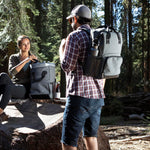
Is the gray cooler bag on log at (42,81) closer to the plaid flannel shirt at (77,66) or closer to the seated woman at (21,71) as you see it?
the seated woman at (21,71)

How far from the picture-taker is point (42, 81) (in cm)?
453

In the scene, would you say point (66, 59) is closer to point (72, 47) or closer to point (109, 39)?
point (72, 47)

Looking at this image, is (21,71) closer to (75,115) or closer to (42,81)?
(42,81)

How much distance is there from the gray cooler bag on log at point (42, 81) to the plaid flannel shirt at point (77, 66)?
2255mm

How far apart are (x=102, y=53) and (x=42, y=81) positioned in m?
2.53

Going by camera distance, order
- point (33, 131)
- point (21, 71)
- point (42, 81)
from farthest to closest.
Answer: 1. point (21, 71)
2. point (42, 81)
3. point (33, 131)

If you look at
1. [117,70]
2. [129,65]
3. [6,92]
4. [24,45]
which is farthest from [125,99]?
[117,70]

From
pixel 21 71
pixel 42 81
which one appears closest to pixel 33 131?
pixel 42 81

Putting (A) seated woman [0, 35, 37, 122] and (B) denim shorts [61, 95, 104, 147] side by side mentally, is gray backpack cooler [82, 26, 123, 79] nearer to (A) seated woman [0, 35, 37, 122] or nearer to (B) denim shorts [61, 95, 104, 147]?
(B) denim shorts [61, 95, 104, 147]

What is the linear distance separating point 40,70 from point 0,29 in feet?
12.6

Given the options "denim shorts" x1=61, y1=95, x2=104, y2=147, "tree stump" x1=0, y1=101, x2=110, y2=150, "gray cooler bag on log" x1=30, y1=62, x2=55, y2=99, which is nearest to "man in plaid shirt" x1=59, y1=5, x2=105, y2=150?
"denim shorts" x1=61, y1=95, x2=104, y2=147

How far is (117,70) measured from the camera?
7.54 feet

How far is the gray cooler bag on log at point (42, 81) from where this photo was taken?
4.46 m

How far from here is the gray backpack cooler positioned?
7.00 feet
